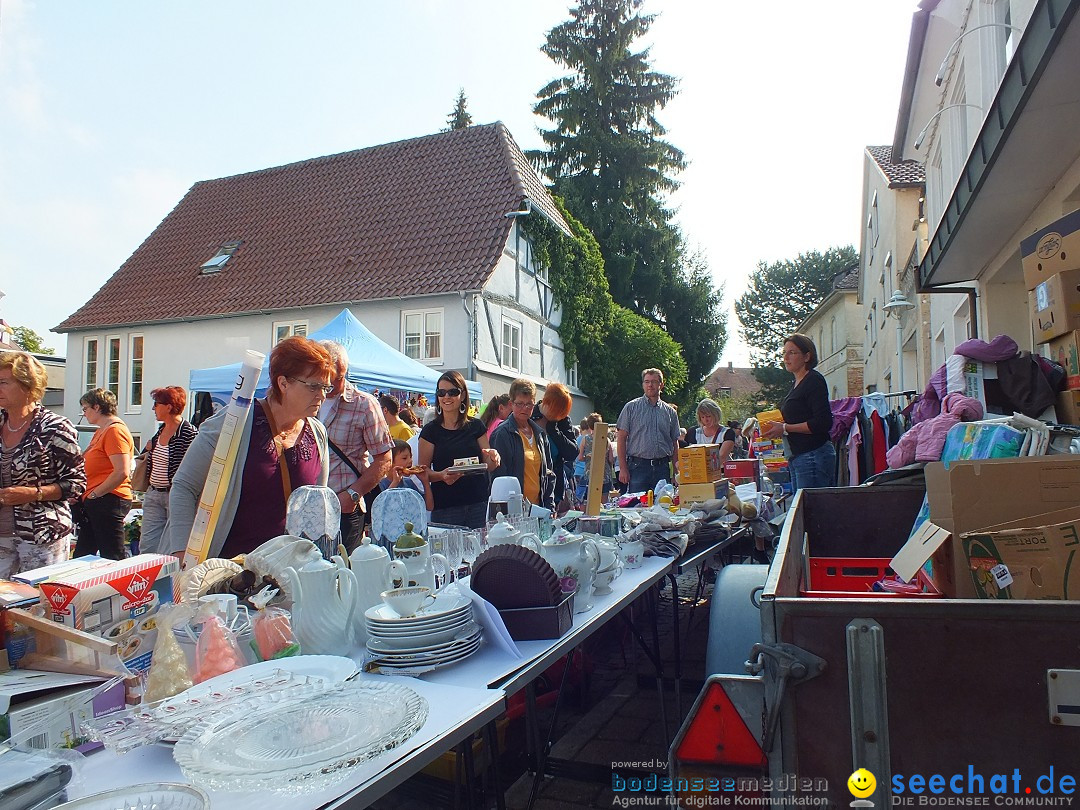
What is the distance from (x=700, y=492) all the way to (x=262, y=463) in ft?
9.97

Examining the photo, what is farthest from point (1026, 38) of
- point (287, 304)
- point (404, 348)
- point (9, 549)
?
point (287, 304)

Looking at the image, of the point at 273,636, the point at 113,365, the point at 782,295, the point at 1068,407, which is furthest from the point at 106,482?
the point at 782,295

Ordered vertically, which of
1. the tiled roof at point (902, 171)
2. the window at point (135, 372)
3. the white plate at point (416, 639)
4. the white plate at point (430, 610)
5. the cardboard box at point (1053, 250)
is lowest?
the white plate at point (416, 639)

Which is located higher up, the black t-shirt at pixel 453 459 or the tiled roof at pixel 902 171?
the tiled roof at pixel 902 171

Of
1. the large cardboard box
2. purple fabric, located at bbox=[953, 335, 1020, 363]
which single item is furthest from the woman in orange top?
purple fabric, located at bbox=[953, 335, 1020, 363]

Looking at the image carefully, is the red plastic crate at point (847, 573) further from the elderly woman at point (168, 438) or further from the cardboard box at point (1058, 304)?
the elderly woman at point (168, 438)

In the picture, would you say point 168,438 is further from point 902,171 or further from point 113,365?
point 902,171

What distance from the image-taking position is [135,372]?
60.4 ft

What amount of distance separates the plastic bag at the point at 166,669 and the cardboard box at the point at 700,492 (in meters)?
3.59

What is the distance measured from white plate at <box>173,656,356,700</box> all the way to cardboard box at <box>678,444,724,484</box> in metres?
3.51

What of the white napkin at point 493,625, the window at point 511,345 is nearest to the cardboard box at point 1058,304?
the white napkin at point 493,625

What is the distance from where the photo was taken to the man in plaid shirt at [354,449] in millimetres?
3840

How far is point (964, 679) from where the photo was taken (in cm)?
121

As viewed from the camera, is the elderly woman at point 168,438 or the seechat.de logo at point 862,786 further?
the elderly woman at point 168,438
